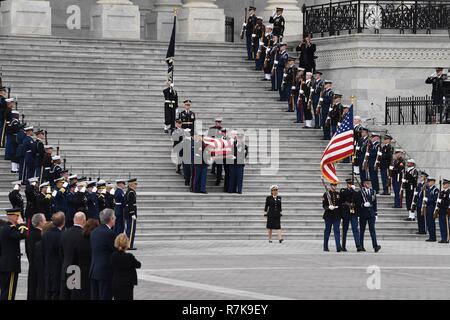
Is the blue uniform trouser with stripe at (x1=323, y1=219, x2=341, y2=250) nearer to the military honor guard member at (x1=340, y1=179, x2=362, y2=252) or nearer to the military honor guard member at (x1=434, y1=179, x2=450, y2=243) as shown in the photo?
the military honor guard member at (x1=340, y1=179, x2=362, y2=252)

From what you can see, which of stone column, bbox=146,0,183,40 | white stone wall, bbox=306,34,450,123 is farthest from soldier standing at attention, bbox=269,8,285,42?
stone column, bbox=146,0,183,40

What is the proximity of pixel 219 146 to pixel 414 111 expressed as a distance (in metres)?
6.81

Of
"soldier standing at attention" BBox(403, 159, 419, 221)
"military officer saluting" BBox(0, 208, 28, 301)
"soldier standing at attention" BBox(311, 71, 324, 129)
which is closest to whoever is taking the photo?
"military officer saluting" BBox(0, 208, 28, 301)

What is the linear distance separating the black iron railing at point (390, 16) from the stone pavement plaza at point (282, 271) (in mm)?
11508

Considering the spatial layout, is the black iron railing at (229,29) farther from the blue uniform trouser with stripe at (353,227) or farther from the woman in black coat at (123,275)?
the woman in black coat at (123,275)

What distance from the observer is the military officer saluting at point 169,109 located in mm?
45688

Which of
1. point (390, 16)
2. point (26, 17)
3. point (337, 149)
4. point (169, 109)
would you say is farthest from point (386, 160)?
point (26, 17)

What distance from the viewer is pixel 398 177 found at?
43.0 m

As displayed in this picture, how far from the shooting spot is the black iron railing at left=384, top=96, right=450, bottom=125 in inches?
1793

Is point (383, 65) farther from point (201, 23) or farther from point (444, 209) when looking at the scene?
point (444, 209)

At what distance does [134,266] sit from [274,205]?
1702cm

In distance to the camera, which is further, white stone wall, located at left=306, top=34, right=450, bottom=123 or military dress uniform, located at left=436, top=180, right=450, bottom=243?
white stone wall, located at left=306, top=34, right=450, bottom=123

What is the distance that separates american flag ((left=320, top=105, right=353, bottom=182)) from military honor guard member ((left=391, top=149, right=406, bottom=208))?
314 centimetres
